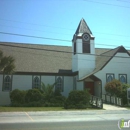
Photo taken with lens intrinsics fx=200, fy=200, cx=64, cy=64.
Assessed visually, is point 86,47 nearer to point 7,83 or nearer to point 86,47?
point 86,47

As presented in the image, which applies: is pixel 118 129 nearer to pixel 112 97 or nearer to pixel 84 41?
pixel 112 97

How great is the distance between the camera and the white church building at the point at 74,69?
2833 cm

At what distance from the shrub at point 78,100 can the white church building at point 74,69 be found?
5521mm

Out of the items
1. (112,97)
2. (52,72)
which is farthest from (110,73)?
(52,72)

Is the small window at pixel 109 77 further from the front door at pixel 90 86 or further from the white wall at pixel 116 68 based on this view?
the front door at pixel 90 86

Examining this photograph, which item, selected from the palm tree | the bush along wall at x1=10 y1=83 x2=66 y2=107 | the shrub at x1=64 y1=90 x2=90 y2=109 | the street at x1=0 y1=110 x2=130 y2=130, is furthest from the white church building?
the street at x1=0 y1=110 x2=130 y2=130

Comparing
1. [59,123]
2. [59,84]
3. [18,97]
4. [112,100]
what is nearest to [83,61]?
[59,84]

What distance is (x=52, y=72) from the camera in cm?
2997

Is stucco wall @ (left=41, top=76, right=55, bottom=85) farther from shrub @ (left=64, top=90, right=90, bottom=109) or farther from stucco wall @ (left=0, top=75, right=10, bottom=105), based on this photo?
shrub @ (left=64, top=90, right=90, bottom=109)

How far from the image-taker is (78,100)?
72.7ft

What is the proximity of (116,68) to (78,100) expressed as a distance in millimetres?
9673

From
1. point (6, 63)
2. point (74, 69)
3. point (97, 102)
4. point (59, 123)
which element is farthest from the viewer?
point (74, 69)

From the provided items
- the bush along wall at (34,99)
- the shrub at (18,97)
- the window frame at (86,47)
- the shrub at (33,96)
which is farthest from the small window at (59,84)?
the shrub at (18,97)

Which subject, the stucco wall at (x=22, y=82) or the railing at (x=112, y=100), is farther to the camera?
the stucco wall at (x=22, y=82)
